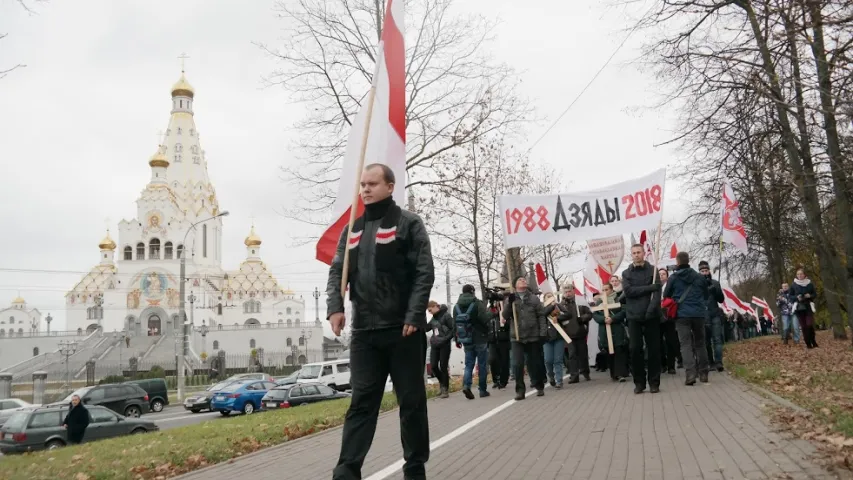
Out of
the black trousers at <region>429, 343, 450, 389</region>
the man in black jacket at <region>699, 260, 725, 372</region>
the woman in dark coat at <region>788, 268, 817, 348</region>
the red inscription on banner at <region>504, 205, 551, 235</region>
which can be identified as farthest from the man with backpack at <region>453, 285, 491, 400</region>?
the woman in dark coat at <region>788, 268, 817, 348</region>

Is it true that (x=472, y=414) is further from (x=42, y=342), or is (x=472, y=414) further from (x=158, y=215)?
(x=158, y=215)

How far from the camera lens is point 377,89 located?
7160 mm

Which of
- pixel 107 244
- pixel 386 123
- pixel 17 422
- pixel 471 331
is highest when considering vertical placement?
pixel 107 244

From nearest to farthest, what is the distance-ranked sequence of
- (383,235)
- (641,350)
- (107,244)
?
(383,235), (641,350), (107,244)

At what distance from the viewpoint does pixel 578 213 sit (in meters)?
14.6

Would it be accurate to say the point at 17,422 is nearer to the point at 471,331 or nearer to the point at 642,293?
the point at 471,331

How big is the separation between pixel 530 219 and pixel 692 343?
155 inches

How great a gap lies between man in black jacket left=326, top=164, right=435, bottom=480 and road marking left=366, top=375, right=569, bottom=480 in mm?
988

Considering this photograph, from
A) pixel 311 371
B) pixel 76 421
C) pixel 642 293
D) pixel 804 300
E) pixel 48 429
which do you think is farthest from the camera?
pixel 311 371

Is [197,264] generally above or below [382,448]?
above

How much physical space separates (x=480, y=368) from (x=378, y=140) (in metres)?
7.71

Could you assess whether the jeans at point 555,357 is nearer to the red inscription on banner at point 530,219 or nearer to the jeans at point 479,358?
the jeans at point 479,358

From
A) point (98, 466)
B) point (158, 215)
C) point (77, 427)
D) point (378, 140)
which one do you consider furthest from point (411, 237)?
point (158, 215)

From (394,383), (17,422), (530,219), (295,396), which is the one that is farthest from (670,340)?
(17,422)
